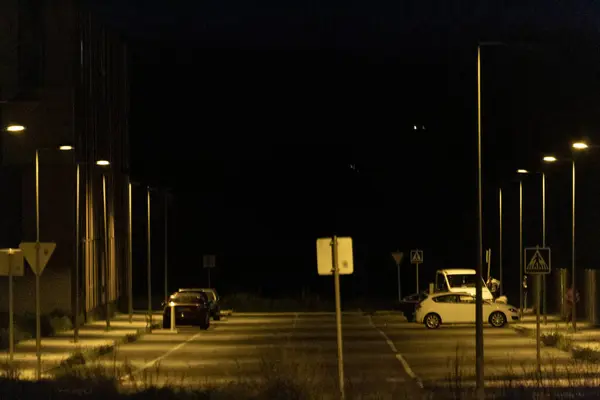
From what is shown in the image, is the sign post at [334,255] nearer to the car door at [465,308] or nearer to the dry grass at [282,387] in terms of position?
the dry grass at [282,387]

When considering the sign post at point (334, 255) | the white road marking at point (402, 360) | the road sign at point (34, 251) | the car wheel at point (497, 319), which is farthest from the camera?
the car wheel at point (497, 319)

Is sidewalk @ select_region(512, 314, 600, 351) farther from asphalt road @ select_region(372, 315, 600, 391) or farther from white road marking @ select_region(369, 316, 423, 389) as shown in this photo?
white road marking @ select_region(369, 316, 423, 389)

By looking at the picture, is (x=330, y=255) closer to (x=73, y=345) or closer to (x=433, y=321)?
(x=73, y=345)

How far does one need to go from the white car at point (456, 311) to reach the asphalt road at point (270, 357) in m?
2.17

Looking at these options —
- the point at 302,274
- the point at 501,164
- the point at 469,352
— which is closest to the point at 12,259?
the point at 469,352

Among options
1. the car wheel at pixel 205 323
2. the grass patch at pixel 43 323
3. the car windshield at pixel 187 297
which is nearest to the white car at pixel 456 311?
the car wheel at pixel 205 323

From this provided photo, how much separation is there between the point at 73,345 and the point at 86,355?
23.2 ft

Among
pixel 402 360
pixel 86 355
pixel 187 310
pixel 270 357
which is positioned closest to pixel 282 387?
pixel 270 357

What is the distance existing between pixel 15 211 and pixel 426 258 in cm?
6511

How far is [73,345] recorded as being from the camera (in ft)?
130

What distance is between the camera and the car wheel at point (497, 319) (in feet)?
160

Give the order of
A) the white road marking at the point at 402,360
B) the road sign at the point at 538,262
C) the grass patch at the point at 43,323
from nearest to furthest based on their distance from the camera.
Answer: the white road marking at the point at 402,360 < the road sign at the point at 538,262 < the grass patch at the point at 43,323

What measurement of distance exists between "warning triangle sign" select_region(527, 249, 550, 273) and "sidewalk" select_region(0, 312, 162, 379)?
34.3ft

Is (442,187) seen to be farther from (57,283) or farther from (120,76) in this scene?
(57,283)
